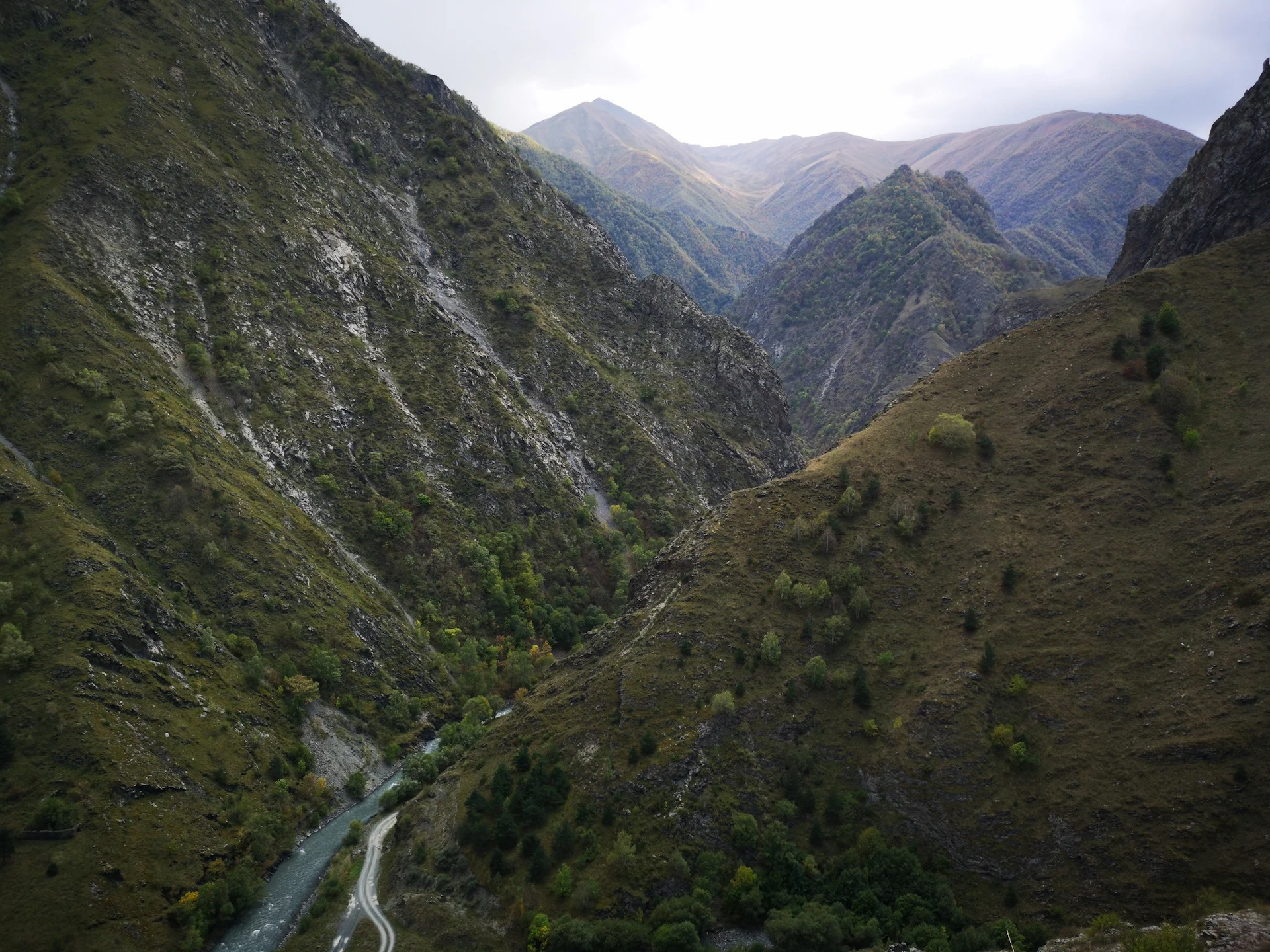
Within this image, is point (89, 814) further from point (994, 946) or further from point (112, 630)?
point (994, 946)

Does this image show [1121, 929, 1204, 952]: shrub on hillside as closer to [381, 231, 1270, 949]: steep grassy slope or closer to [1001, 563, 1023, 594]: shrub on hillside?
[381, 231, 1270, 949]: steep grassy slope

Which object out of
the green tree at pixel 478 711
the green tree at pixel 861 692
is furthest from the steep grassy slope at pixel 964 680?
the green tree at pixel 478 711

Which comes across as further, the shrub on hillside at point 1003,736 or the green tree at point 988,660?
the green tree at point 988,660

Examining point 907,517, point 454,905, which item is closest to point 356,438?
point 454,905

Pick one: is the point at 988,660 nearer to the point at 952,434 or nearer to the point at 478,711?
the point at 952,434

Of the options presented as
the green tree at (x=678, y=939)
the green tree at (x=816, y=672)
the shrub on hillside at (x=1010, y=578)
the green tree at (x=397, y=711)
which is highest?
the green tree at (x=397, y=711)

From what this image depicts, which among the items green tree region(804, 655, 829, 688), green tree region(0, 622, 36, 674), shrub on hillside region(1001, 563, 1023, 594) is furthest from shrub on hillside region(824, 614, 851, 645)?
green tree region(0, 622, 36, 674)

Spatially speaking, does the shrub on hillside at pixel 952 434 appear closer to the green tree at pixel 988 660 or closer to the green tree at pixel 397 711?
the green tree at pixel 988 660
